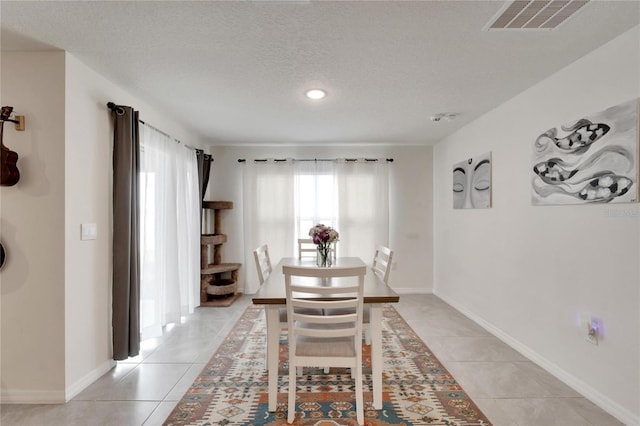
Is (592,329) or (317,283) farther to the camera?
(317,283)

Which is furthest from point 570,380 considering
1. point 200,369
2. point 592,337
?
point 200,369

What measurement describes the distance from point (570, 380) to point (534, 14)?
2.48 metres

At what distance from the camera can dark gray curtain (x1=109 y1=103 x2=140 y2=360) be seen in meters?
2.54

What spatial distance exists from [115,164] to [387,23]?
2.32 m

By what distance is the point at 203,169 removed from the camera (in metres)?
A: 4.48

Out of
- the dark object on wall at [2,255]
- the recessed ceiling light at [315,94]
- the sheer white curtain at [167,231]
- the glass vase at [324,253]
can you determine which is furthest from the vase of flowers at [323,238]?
the dark object on wall at [2,255]

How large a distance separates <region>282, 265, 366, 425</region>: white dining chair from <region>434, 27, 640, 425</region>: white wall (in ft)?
5.32

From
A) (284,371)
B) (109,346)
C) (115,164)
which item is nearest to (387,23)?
(115,164)

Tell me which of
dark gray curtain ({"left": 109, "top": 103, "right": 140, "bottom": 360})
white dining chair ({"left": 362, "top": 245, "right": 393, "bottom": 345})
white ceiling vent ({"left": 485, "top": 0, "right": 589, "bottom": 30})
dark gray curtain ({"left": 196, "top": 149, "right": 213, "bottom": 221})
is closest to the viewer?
white ceiling vent ({"left": 485, "top": 0, "right": 589, "bottom": 30})

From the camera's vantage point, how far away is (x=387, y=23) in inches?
70.0

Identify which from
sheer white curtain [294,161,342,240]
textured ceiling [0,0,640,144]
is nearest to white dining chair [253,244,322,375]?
textured ceiling [0,0,640,144]

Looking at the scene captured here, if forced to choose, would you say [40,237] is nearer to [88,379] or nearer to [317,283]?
[88,379]

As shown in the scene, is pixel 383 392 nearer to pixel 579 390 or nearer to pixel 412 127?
pixel 579 390

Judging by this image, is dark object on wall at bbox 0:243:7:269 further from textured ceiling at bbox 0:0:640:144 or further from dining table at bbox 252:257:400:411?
dining table at bbox 252:257:400:411
